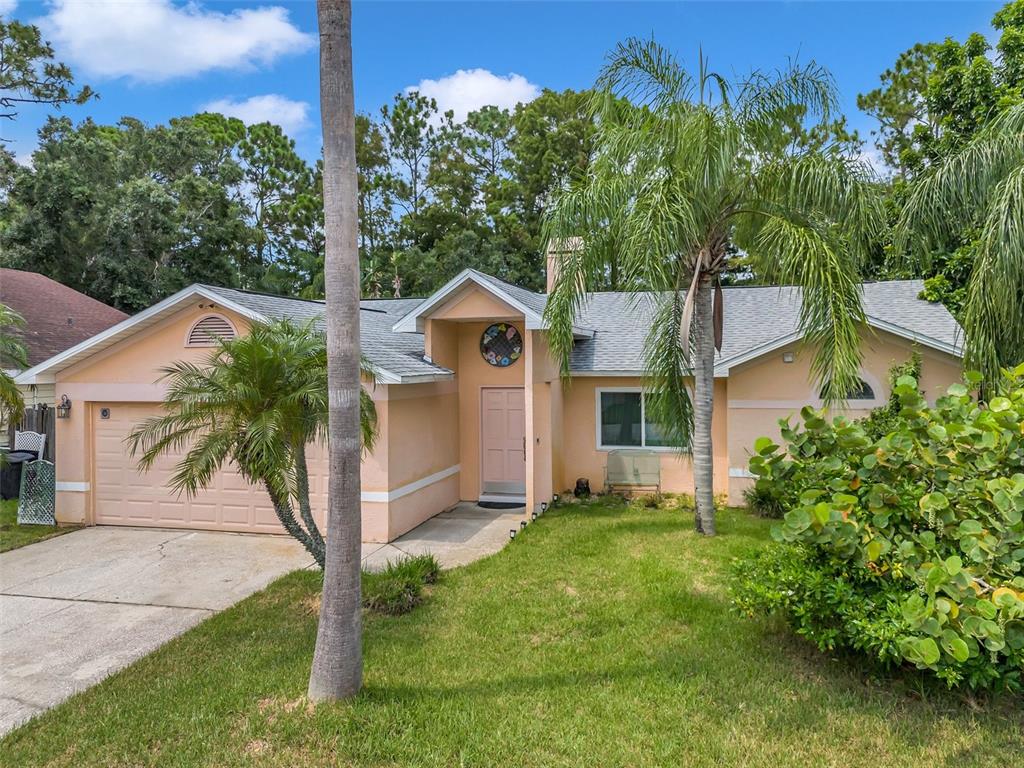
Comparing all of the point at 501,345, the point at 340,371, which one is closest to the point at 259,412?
the point at 340,371

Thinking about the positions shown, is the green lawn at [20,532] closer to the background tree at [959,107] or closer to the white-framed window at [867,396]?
the white-framed window at [867,396]

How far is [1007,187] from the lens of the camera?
662 centimetres

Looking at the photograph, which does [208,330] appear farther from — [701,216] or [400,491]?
[701,216]

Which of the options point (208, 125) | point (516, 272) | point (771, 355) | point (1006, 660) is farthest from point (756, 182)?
point (208, 125)

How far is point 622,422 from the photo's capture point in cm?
1292

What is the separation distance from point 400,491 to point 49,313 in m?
15.6

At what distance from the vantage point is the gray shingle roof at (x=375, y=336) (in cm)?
989

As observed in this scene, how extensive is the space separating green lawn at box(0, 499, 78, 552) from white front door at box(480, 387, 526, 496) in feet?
25.2

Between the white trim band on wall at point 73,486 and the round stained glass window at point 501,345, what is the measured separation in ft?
25.4

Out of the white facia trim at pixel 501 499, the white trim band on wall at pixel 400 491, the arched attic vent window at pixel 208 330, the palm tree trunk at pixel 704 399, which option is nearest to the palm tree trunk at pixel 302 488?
the white trim band on wall at pixel 400 491

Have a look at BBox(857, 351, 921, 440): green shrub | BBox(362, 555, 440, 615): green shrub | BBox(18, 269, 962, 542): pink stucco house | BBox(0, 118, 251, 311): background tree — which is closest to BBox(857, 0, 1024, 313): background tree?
BBox(18, 269, 962, 542): pink stucco house

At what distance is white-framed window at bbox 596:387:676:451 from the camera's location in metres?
12.7

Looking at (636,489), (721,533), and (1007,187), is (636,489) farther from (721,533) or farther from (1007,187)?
(1007,187)

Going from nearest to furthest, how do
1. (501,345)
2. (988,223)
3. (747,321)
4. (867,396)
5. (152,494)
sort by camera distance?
1. (988,223)
2. (152,494)
3. (867,396)
4. (501,345)
5. (747,321)
